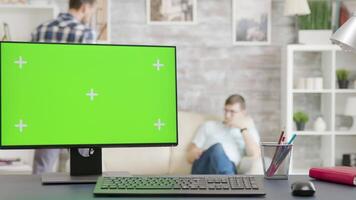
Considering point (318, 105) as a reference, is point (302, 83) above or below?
above

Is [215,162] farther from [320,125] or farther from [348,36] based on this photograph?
[348,36]

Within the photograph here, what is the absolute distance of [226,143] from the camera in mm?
4367

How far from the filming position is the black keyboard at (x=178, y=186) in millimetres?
1618

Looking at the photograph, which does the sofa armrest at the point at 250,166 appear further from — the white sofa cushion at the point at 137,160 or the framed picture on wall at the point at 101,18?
the framed picture on wall at the point at 101,18

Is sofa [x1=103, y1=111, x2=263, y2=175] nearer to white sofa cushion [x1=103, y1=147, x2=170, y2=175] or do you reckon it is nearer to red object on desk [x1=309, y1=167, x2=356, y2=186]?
white sofa cushion [x1=103, y1=147, x2=170, y2=175]

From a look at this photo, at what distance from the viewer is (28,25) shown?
4.76 meters

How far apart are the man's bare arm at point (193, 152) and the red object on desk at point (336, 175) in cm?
245

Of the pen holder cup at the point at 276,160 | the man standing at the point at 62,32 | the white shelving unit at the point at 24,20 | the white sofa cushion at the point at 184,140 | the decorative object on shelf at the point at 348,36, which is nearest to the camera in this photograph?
the decorative object on shelf at the point at 348,36

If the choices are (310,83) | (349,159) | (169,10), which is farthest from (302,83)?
(169,10)

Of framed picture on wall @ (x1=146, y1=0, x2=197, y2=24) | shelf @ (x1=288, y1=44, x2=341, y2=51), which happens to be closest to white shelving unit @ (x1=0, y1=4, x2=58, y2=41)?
framed picture on wall @ (x1=146, y1=0, x2=197, y2=24)

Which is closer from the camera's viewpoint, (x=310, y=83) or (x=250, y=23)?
(x=310, y=83)

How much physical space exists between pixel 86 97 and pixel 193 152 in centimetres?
252

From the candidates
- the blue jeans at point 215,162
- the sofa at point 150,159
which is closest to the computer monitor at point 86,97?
the blue jeans at point 215,162

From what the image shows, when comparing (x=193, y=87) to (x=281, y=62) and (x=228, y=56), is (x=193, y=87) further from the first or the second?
(x=281, y=62)
